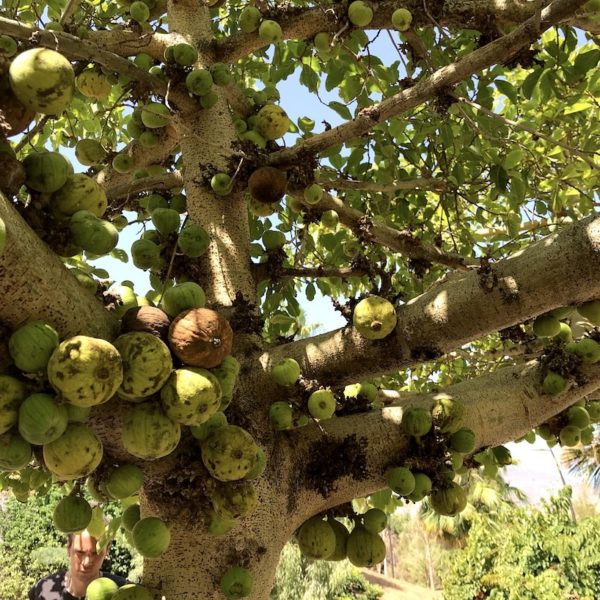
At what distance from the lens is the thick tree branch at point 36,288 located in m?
1.32

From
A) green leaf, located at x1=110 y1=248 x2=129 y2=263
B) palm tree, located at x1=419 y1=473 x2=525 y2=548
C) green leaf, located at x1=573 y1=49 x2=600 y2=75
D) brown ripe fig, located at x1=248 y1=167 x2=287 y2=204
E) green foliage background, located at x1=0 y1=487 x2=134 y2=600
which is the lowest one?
palm tree, located at x1=419 y1=473 x2=525 y2=548

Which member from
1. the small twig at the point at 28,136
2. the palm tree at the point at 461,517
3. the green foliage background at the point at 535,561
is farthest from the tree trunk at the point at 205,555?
the palm tree at the point at 461,517

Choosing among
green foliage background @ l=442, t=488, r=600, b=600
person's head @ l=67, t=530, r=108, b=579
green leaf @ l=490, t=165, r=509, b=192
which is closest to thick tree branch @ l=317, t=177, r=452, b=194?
green leaf @ l=490, t=165, r=509, b=192

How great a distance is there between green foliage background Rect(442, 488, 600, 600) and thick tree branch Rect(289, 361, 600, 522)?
8.60 m

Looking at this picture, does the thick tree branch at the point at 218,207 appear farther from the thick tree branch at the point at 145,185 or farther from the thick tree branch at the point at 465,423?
the thick tree branch at the point at 465,423

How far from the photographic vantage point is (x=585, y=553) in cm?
991

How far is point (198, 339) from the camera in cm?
160

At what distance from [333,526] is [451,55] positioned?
126 inches

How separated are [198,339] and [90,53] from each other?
1613 millimetres

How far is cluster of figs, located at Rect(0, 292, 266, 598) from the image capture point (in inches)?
54.0

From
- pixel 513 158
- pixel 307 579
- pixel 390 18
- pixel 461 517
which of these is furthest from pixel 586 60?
pixel 461 517

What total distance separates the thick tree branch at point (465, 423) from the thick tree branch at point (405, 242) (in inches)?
28.4

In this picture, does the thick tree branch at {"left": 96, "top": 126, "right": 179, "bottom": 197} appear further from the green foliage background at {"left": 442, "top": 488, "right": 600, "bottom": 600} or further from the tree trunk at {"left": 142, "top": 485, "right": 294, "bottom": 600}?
the green foliage background at {"left": 442, "top": 488, "right": 600, "bottom": 600}

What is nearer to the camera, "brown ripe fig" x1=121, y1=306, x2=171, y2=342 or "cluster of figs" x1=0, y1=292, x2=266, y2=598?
"cluster of figs" x1=0, y1=292, x2=266, y2=598
